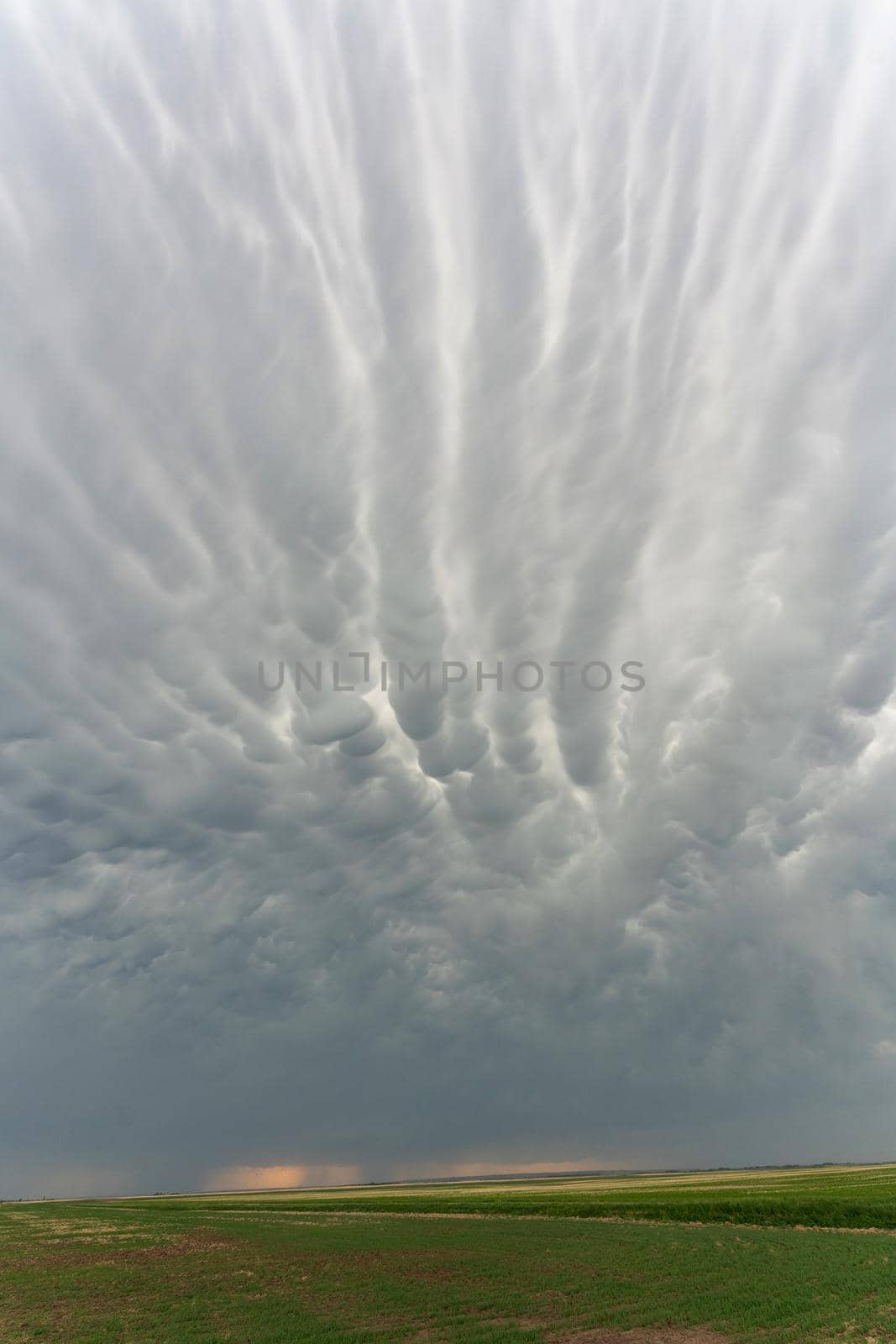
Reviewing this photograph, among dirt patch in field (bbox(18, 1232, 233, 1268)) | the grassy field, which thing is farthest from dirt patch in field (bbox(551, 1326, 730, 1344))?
dirt patch in field (bbox(18, 1232, 233, 1268))

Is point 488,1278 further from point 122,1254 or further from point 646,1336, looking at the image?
point 122,1254

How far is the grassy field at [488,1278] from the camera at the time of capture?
108 feet

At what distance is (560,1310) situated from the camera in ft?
117

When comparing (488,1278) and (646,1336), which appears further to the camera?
(488,1278)

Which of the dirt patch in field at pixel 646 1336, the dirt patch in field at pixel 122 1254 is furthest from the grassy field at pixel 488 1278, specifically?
the dirt patch in field at pixel 122 1254

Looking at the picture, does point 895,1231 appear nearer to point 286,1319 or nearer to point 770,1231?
point 770,1231

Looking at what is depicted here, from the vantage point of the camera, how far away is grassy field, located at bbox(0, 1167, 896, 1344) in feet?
108

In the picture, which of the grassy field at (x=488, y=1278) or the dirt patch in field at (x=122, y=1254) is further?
the dirt patch in field at (x=122, y=1254)

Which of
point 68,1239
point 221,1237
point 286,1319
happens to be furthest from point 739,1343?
point 68,1239

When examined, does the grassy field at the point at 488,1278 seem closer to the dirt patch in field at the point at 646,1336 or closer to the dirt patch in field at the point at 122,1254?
the dirt patch in field at the point at 646,1336

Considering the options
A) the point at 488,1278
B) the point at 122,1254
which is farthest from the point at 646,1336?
the point at 122,1254

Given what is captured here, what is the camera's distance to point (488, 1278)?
44.2 m

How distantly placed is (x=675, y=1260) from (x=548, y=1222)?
31.5m

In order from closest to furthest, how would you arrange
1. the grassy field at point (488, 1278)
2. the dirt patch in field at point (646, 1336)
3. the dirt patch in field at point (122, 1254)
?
the dirt patch in field at point (646, 1336), the grassy field at point (488, 1278), the dirt patch in field at point (122, 1254)
